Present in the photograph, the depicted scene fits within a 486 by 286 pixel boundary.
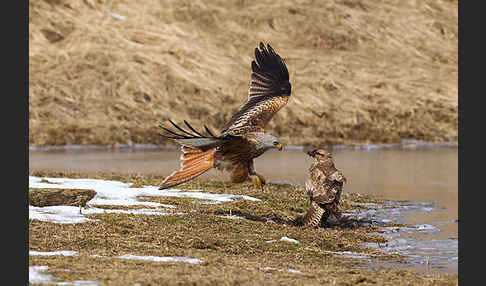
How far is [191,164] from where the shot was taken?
11.8 meters

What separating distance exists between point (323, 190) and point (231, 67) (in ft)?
163

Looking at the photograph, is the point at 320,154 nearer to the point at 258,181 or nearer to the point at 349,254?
the point at 258,181

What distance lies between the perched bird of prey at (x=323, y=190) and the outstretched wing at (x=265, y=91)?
144cm

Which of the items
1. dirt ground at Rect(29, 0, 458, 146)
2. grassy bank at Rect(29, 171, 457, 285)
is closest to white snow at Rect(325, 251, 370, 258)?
grassy bank at Rect(29, 171, 457, 285)

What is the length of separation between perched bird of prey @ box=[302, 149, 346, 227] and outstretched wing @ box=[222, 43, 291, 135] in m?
1.44

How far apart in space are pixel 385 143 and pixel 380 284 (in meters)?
40.6

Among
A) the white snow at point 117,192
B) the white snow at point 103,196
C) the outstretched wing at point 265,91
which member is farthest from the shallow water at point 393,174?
the white snow at point 103,196

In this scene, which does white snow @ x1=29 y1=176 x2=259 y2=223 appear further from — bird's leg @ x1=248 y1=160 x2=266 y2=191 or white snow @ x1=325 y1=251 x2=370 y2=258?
white snow @ x1=325 y1=251 x2=370 y2=258

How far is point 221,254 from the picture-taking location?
1061 centimetres

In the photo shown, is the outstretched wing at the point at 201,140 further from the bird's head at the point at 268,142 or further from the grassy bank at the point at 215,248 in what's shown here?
the grassy bank at the point at 215,248

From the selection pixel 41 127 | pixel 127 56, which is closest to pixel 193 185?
pixel 41 127

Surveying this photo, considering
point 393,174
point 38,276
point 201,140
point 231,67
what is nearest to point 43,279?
point 38,276

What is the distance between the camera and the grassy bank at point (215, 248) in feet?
28.5

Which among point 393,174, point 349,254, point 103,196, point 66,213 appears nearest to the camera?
point 349,254
